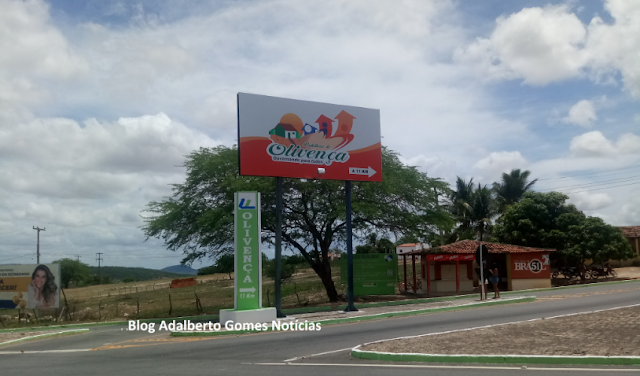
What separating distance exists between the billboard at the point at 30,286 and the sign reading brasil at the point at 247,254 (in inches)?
449

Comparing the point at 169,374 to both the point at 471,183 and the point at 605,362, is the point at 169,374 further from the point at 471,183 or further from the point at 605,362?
the point at 471,183

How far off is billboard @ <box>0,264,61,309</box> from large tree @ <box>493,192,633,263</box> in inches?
1212

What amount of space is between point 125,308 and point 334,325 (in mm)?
18341

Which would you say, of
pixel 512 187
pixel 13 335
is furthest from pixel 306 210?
pixel 512 187

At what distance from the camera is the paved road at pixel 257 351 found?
→ 387 inches

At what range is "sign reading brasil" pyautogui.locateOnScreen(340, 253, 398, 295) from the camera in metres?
27.3

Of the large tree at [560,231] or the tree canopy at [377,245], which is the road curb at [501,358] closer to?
the tree canopy at [377,245]

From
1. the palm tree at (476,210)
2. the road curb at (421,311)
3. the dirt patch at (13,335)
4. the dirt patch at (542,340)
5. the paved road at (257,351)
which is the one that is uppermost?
the palm tree at (476,210)

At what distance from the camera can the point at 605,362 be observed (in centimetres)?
931

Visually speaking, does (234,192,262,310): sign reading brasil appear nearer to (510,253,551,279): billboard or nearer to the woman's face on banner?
the woman's face on banner

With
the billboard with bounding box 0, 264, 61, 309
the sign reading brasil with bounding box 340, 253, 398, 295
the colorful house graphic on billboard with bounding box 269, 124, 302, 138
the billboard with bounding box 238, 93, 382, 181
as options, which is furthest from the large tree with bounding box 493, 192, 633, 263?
the billboard with bounding box 0, 264, 61, 309

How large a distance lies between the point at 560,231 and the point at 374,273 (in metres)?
18.3

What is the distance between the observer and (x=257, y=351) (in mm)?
12703

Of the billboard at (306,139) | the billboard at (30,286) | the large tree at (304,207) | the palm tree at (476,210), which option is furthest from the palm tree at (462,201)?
the billboard at (30,286)
